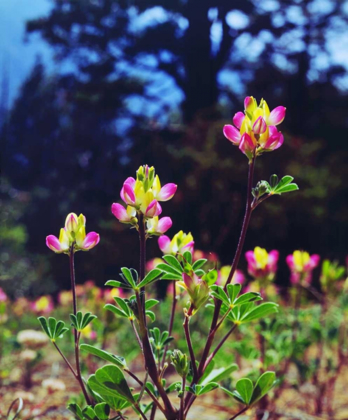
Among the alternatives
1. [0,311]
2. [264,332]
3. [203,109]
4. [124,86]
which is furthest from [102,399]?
[124,86]

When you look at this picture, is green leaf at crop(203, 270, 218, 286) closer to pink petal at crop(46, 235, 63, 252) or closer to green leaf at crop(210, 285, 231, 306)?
green leaf at crop(210, 285, 231, 306)

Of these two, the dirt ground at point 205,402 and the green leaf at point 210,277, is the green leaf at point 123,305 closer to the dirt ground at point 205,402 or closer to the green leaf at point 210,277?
the green leaf at point 210,277

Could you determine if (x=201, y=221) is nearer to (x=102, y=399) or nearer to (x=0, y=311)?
(x=0, y=311)

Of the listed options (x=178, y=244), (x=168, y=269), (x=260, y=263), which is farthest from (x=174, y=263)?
(x=260, y=263)

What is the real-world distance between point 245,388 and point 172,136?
7.42 m

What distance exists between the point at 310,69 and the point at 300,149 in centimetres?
317

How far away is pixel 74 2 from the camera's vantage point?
30.7ft

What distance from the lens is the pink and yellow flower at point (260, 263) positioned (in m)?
1.02

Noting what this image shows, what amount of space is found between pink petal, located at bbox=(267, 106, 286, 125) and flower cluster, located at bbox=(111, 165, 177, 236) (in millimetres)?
157

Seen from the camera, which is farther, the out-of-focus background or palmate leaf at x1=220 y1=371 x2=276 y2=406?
the out-of-focus background

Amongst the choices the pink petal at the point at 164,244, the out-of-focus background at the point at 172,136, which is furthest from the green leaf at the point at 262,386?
the out-of-focus background at the point at 172,136

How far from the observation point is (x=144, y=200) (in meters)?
0.55

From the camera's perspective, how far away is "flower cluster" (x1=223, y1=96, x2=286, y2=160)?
22.6 inches

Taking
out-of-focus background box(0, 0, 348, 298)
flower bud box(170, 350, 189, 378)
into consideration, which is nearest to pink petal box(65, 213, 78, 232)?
flower bud box(170, 350, 189, 378)
